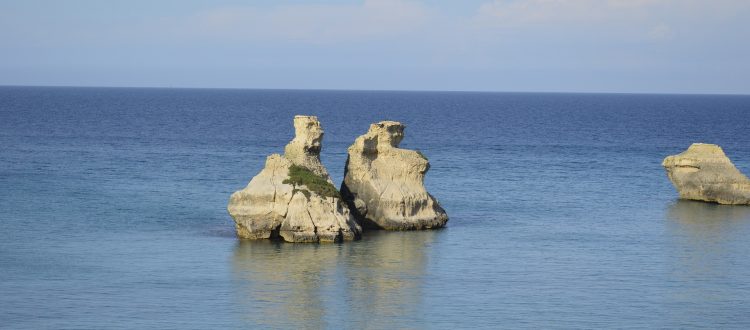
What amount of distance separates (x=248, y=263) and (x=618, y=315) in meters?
16.3

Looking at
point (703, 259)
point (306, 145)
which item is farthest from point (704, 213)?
point (306, 145)

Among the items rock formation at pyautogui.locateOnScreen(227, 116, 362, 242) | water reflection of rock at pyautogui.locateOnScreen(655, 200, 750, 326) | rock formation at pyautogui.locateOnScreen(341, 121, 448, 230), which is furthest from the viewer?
rock formation at pyautogui.locateOnScreen(341, 121, 448, 230)

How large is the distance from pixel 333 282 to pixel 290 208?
8.57 m

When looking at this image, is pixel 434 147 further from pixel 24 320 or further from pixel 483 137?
pixel 24 320

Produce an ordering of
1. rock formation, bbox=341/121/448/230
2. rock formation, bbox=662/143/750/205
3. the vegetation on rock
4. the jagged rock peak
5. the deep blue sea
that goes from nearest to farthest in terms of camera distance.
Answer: the deep blue sea
the vegetation on rock
the jagged rock peak
rock formation, bbox=341/121/448/230
rock formation, bbox=662/143/750/205

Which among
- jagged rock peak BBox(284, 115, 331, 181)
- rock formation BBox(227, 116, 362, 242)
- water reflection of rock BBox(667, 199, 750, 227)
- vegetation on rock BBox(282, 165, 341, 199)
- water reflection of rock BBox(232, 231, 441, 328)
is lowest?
water reflection of rock BBox(232, 231, 441, 328)

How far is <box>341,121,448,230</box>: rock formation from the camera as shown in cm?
6000

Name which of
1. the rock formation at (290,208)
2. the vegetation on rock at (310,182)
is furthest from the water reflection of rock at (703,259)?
the vegetation on rock at (310,182)

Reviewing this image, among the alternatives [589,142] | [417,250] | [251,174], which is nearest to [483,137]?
[589,142]

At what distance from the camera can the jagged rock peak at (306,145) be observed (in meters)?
59.3

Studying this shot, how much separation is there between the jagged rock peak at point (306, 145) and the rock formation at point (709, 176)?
25.0 meters

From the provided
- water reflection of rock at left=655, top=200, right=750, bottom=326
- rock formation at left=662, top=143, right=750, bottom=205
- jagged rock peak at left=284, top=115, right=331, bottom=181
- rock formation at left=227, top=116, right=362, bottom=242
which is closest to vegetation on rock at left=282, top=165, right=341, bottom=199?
rock formation at left=227, top=116, right=362, bottom=242

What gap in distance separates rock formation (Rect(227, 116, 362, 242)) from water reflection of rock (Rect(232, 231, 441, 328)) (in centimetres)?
81

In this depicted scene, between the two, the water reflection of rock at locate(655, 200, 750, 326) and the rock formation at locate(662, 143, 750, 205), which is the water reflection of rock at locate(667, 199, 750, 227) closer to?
the water reflection of rock at locate(655, 200, 750, 326)
